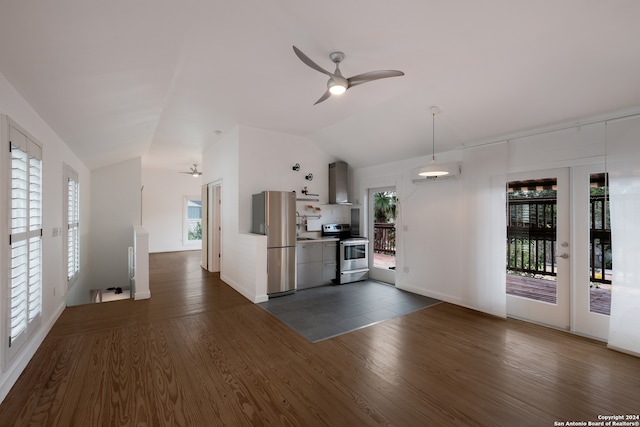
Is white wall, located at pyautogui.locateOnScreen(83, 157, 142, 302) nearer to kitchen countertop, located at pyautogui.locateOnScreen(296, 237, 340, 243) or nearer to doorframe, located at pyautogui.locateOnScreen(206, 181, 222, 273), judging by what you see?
doorframe, located at pyautogui.locateOnScreen(206, 181, 222, 273)

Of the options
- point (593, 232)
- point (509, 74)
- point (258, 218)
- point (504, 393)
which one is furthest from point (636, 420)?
point (258, 218)

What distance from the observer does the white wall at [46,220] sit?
2115 mm

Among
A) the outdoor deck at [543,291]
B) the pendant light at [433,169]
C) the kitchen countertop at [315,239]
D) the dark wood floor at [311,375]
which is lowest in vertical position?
the dark wood floor at [311,375]

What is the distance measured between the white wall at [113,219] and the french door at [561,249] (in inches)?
304

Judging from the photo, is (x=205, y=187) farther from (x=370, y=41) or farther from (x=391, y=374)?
(x=391, y=374)

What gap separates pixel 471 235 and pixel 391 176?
1.85 meters

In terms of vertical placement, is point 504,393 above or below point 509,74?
below

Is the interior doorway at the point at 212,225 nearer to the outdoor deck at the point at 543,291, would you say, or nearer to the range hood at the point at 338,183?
the range hood at the point at 338,183

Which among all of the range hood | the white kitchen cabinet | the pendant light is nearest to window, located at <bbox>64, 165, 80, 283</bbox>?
the white kitchen cabinet

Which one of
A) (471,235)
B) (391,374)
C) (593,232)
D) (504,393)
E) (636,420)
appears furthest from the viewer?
(471,235)

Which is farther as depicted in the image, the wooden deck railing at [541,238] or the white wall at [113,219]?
the white wall at [113,219]

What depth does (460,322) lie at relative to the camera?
11.9 ft

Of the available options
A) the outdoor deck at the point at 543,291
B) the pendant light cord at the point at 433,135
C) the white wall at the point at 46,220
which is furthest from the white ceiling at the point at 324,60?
the outdoor deck at the point at 543,291

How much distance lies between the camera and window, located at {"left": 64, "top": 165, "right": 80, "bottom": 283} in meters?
4.25
